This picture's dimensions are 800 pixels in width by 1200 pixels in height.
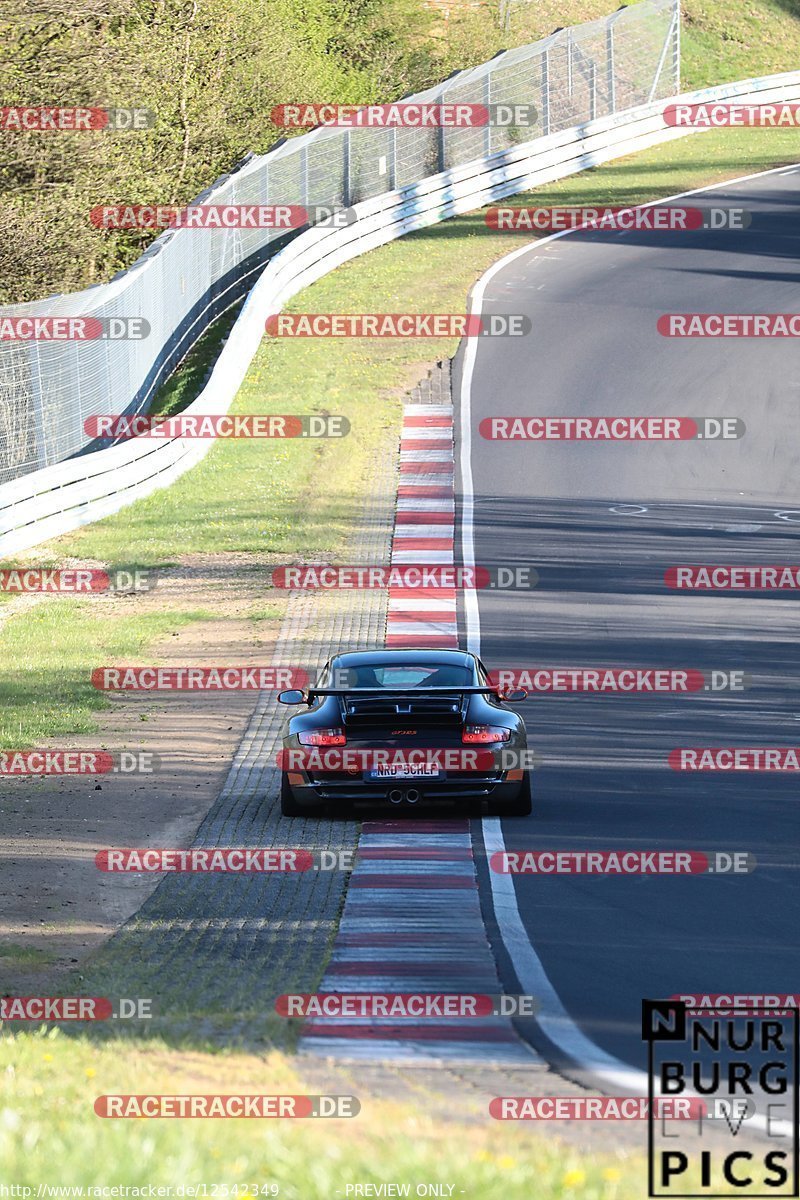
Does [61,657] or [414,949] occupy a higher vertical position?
[414,949]

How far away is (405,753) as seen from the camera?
42.9 feet

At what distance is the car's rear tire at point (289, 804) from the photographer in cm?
1338

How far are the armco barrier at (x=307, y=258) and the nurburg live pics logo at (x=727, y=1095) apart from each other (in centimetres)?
1726

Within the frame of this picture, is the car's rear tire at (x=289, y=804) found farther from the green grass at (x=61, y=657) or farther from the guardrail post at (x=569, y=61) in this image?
the guardrail post at (x=569, y=61)

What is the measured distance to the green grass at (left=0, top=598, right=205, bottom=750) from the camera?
55.8 ft

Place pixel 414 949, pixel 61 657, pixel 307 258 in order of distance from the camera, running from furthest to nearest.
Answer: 1. pixel 307 258
2. pixel 61 657
3. pixel 414 949

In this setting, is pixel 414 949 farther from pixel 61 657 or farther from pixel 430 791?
pixel 61 657

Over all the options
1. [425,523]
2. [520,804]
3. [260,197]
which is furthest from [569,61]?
[520,804]

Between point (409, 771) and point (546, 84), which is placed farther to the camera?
point (546, 84)

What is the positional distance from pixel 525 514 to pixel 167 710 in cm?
933

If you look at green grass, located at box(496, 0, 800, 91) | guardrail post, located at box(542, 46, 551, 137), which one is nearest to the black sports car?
guardrail post, located at box(542, 46, 551, 137)

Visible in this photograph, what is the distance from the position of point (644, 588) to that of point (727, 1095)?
51.1 ft

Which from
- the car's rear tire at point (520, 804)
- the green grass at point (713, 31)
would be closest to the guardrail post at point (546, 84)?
the green grass at point (713, 31)

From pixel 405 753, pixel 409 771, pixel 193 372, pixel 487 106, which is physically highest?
pixel 487 106
